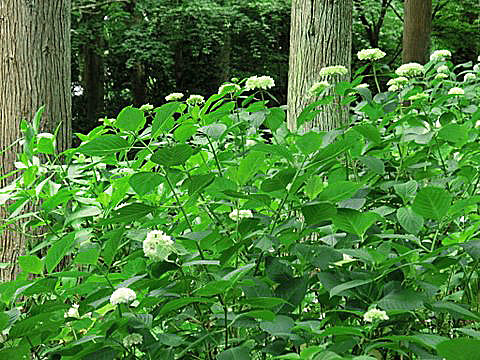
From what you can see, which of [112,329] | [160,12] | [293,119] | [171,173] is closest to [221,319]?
[112,329]

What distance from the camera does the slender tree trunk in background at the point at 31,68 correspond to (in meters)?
3.23

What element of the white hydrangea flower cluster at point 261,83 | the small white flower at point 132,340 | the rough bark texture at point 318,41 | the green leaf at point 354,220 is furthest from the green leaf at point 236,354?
the rough bark texture at point 318,41

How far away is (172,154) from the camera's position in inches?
41.9

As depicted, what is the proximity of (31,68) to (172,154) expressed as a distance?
2487mm

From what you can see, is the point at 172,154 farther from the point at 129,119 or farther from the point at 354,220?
the point at 354,220

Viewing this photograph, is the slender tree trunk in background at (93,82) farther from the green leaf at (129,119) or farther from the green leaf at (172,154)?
the green leaf at (172,154)

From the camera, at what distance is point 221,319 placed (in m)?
1.08

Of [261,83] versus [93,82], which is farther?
[93,82]

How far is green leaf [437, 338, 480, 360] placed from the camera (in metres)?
0.74

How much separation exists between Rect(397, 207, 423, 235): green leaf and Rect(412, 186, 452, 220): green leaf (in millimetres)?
47

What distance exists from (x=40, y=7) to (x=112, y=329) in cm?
273

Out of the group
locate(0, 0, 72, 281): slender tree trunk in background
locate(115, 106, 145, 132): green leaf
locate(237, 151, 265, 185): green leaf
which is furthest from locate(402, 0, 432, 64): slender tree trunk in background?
Result: locate(115, 106, 145, 132): green leaf

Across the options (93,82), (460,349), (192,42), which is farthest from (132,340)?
(93,82)

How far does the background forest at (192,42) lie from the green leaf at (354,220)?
11.8 meters
